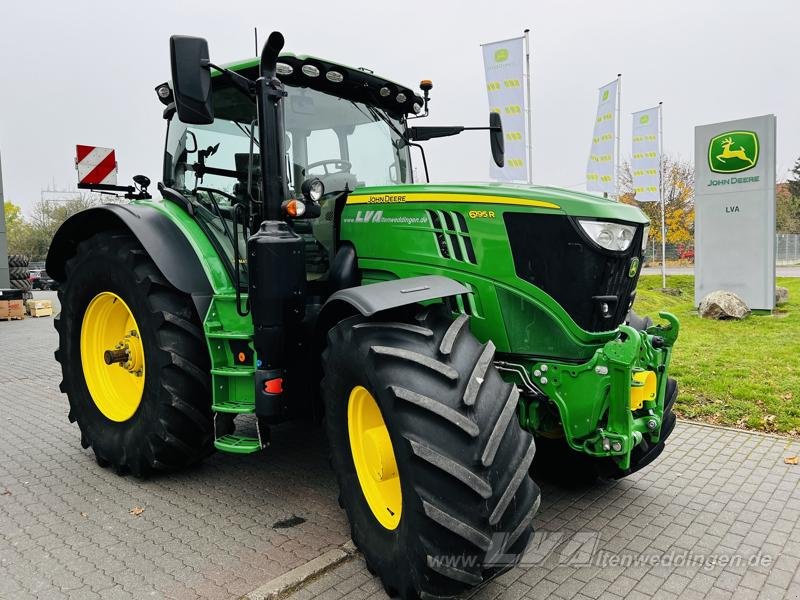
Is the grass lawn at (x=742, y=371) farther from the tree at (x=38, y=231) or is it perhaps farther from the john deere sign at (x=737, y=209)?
the tree at (x=38, y=231)

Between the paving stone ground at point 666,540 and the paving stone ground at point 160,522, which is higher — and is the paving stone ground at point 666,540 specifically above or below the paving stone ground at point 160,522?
below

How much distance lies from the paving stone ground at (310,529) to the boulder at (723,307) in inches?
254

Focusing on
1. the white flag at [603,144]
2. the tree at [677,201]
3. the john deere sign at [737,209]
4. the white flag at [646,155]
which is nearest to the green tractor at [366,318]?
the john deere sign at [737,209]

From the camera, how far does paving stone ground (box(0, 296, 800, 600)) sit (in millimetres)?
2867

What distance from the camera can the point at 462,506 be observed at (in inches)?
91.5

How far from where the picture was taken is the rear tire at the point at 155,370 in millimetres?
3766

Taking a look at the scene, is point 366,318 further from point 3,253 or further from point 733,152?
point 3,253

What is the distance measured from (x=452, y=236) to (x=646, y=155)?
15.0 m

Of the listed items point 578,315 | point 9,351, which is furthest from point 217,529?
point 9,351

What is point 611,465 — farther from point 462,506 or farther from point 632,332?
point 462,506

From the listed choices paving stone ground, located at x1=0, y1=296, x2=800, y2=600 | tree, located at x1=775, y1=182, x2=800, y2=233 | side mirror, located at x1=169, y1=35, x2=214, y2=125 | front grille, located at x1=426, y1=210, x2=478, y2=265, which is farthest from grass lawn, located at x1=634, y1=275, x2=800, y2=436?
tree, located at x1=775, y1=182, x2=800, y2=233

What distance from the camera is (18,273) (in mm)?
18453

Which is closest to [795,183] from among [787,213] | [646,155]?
[787,213]

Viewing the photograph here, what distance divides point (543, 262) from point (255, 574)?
207 centimetres
